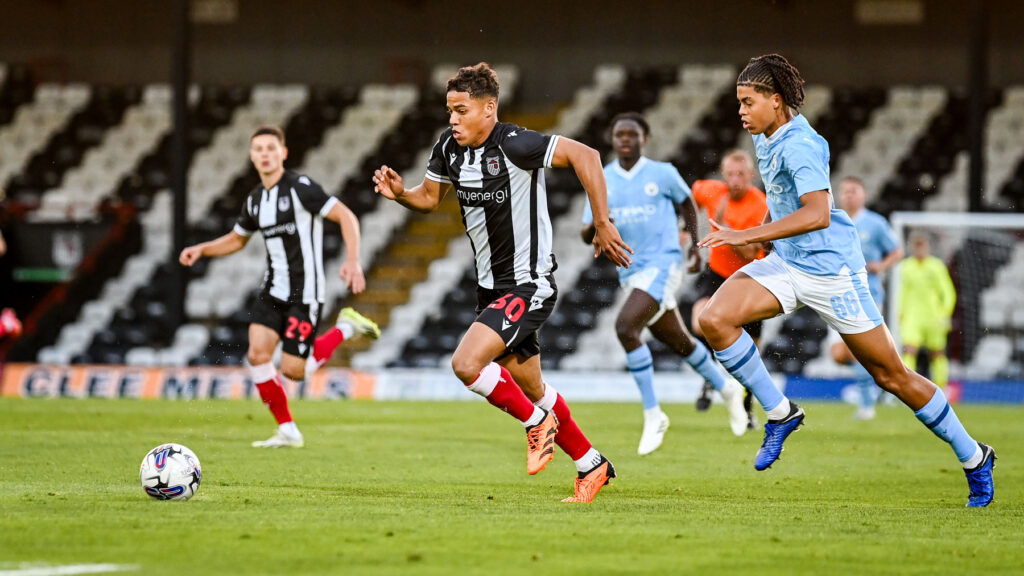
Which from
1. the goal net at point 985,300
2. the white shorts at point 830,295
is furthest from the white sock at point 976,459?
the goal net at point 985,300

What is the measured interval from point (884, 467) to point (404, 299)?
13887 mm

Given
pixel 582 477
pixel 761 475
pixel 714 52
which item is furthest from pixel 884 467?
pixel 714 52

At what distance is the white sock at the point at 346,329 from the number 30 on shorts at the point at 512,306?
557cm

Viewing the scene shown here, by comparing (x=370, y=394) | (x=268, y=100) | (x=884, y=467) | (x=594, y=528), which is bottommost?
(x=370, y=394)

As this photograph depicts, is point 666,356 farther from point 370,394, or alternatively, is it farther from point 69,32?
point 69,32

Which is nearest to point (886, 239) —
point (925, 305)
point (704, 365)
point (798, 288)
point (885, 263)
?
point (885, 263)

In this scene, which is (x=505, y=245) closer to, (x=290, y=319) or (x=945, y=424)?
(x=945, y=424)

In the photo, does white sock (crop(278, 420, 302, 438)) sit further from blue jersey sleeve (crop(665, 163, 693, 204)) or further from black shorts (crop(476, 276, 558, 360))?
black shorts (crop(476, 276, 558, 360))

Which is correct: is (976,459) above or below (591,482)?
above

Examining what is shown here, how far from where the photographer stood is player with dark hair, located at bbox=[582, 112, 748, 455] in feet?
37.5

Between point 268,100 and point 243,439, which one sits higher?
point 268,100

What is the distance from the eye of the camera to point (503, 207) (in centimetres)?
773

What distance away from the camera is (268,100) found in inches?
1113

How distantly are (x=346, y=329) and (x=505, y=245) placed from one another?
5.59m
